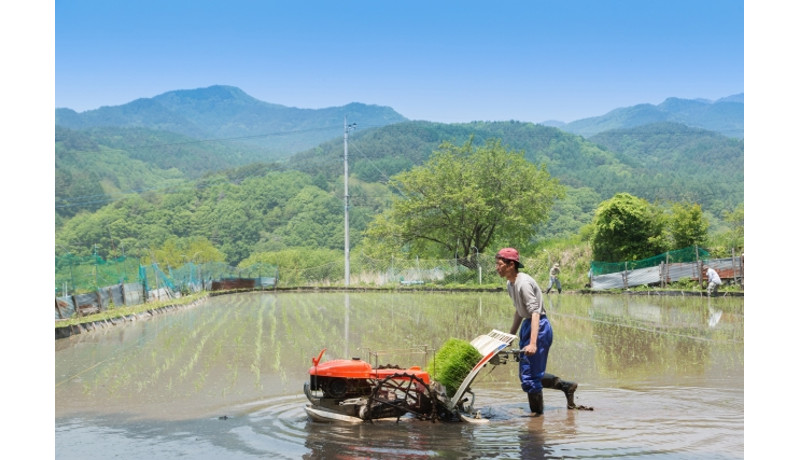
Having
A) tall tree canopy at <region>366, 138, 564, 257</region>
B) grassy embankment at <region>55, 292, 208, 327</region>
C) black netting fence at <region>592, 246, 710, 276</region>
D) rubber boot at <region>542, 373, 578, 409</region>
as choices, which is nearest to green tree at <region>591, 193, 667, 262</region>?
black netting fence at <region>592, 246, 710, 276</region>

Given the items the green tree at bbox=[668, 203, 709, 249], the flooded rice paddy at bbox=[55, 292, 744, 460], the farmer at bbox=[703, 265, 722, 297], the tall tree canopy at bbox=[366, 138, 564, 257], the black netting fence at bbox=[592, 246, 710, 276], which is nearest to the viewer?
the flooded rice paddy at bbox=[55, 292, 744, 460]

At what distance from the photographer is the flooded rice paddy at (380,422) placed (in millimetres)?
6539

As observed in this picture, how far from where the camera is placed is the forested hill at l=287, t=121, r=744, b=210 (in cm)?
10825

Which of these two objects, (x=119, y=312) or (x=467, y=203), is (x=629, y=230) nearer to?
(x=467, y=203)

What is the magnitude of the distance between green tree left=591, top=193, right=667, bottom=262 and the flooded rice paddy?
663 inches

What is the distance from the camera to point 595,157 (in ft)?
417

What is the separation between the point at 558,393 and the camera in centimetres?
908

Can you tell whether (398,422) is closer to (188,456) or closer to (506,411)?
(506,411)

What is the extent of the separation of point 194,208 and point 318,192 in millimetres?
13831

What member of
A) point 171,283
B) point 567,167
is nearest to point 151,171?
point 567,167

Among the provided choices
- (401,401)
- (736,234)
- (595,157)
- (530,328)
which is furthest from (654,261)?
(595,157)

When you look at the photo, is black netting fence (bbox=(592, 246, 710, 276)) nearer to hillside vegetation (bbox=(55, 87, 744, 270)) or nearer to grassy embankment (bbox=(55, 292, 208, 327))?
hillside vegetation (bbox=(55, 87, 744, 270))

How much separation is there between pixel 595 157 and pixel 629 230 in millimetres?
94722

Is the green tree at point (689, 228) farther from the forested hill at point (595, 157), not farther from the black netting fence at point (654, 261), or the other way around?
the forested hill at point (595, 157)
